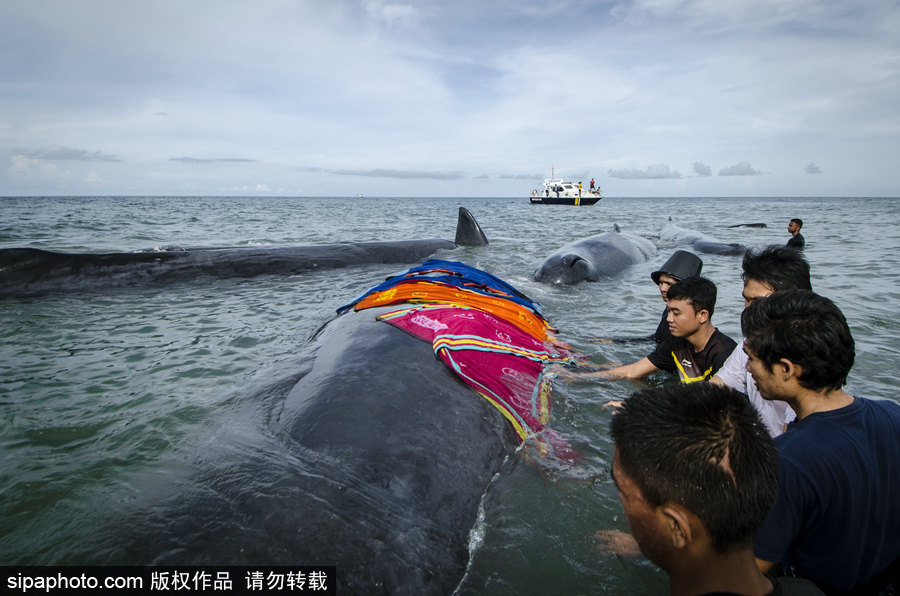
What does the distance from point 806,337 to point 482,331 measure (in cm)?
216

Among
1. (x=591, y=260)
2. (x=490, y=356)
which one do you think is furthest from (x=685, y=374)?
(x=591, y=260)

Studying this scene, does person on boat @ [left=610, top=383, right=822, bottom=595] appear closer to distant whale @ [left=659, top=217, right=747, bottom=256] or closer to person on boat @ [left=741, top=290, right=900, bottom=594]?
person on boat @ [left=741, top=290, right=900, bottom=594]

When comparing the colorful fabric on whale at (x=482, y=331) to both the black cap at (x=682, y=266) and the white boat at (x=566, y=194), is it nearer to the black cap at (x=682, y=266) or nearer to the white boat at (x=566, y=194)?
the black cap at (x=682, y=266)

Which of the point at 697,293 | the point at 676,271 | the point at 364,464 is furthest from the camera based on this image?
the point at 676,271

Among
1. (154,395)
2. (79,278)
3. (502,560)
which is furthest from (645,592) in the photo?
(79,278)

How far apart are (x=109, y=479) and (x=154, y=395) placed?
1.48m

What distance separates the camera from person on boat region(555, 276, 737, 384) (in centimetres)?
400

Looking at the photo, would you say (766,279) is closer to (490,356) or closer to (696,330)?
(696,330)

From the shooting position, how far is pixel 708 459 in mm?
1405

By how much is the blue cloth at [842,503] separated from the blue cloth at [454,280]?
3.28 meters

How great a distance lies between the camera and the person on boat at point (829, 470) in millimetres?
1926

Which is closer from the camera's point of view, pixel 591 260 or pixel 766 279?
pixel 766 279

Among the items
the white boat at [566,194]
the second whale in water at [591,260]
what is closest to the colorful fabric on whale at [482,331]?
the second whale in water at [591,260]

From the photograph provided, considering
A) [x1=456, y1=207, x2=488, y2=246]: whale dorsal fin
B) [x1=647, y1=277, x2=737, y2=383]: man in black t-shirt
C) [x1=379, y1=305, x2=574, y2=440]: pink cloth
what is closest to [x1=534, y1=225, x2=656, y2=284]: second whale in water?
[x1=456, y1=207, x2=488, y2=246]: whale dorsal fin
